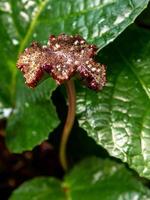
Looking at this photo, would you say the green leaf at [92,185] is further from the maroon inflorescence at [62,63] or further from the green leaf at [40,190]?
the maroon inflorescence at [62,63]

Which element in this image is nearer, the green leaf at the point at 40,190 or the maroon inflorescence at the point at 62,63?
the maroon inflorescence at the point at 62,63

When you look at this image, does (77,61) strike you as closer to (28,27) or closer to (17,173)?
(28,27)

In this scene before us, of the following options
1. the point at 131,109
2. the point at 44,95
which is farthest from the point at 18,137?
the point at 131,109

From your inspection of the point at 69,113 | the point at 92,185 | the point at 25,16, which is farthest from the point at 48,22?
the point at 92,185

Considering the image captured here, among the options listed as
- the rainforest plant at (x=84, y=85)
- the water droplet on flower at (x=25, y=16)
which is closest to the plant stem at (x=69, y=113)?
the rainforest plant at (x=84, y=85)

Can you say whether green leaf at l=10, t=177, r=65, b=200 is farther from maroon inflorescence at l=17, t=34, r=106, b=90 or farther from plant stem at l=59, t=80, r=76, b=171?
maroon inflorescence at l=17, t=34, r=106, b=90

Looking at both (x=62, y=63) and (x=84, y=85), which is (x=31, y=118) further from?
(x=62, y=63)
